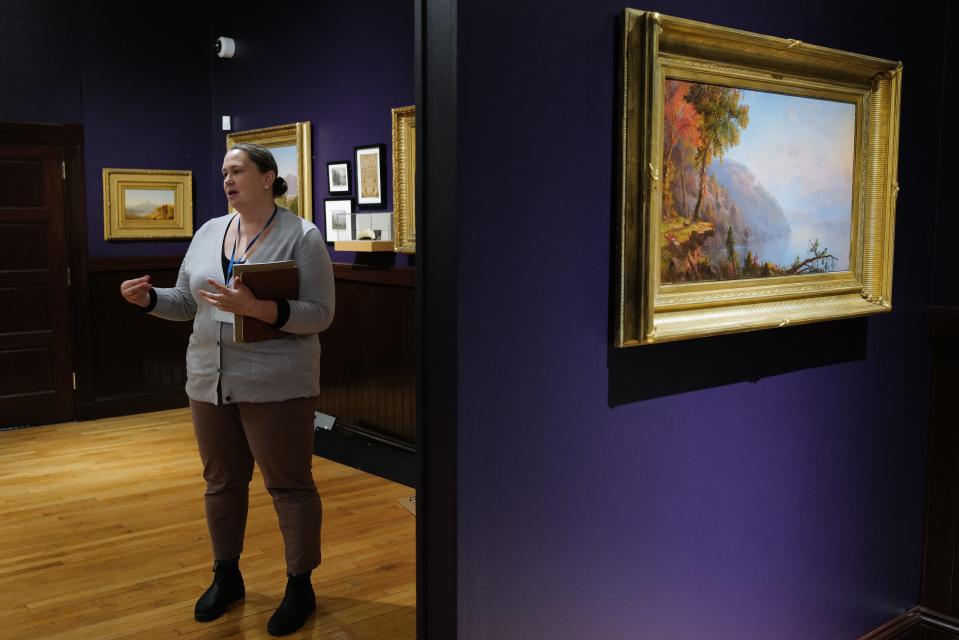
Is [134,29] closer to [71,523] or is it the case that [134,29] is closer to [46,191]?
[46,191]

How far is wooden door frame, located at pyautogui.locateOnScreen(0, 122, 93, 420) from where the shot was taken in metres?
6.86

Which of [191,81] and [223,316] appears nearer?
[223,316]

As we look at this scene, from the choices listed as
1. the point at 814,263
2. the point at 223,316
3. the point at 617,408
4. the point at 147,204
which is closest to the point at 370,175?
the point at 147,204

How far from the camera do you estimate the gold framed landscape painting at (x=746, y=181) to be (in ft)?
7.37

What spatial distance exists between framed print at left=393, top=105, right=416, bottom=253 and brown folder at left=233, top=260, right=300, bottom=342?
2.54 meters

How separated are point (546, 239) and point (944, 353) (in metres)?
1.98

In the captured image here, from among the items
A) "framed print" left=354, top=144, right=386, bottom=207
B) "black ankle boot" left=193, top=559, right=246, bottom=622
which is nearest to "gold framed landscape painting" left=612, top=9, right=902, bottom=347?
"black ankle boot" left=193, top=559, right=246, bottom=622

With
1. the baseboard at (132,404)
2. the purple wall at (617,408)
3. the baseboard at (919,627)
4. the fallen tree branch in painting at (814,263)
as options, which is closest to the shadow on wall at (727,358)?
the purple wall at (617,408)

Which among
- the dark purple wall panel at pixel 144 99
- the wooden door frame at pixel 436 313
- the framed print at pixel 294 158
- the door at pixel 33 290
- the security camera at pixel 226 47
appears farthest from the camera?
the security camera at pixel 226 47

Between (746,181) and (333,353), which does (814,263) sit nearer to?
(746,181)

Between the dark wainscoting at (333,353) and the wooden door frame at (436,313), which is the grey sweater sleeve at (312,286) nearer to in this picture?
the wooden door frame at (436,313)

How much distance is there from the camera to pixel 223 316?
3170mm

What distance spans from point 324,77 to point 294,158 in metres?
0.69

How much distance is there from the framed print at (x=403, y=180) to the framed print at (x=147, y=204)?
252 cm
